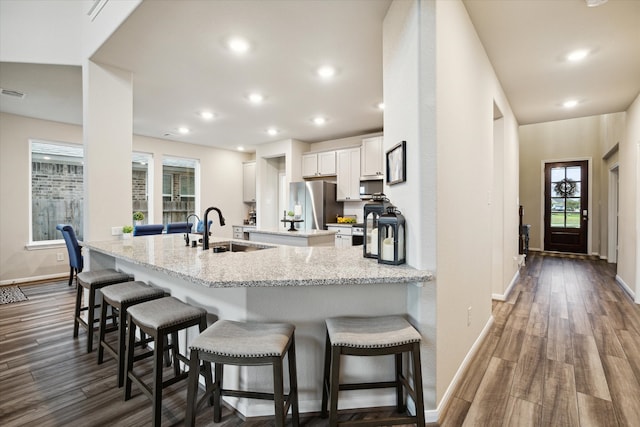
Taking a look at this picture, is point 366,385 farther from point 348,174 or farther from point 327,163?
point 327,163

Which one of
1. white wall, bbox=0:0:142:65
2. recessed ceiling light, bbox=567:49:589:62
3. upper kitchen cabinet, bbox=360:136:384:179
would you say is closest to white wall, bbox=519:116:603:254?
upper kitchen cabinet, bbox=360:136:384:179

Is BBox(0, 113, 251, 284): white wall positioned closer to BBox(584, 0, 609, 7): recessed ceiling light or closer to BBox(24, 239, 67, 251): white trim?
BBox(24, 239, 67, 251): white trim

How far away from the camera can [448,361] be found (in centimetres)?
194

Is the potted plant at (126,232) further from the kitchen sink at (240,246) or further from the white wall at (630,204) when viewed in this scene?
the white wall at (630,204)

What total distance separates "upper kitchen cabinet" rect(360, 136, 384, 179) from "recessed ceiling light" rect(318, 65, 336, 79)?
232cm

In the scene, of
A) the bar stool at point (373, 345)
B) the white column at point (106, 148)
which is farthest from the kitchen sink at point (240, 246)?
the bar stool at point (373, 345)

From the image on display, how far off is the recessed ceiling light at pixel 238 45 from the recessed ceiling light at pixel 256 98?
3.56ft

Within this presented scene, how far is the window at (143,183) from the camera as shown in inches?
246

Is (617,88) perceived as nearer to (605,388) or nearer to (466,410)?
(605,388)

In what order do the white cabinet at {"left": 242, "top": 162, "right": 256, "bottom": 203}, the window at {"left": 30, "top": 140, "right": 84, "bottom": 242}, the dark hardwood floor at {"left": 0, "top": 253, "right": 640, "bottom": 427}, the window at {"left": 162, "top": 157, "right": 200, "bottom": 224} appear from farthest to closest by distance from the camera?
the white cabinet at {"left": 242, "top": 162, "right": 256, "bottom": 203}
the window at {"left": 162, "top": 157, "right": 200, "bottom": 224}
the window at {"left": 30, "top": 140, "right": 84, "bottom": 242}
the dark hardwood floor at {"left": 0, "top": 253, "right": 640, "bottom": 427}

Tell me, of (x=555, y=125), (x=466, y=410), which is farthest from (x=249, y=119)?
(x=555, y=125)

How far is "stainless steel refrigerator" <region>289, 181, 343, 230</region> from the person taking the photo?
5.89m

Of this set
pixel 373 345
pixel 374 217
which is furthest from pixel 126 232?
pixel 373 345

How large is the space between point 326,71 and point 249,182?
497 cm
